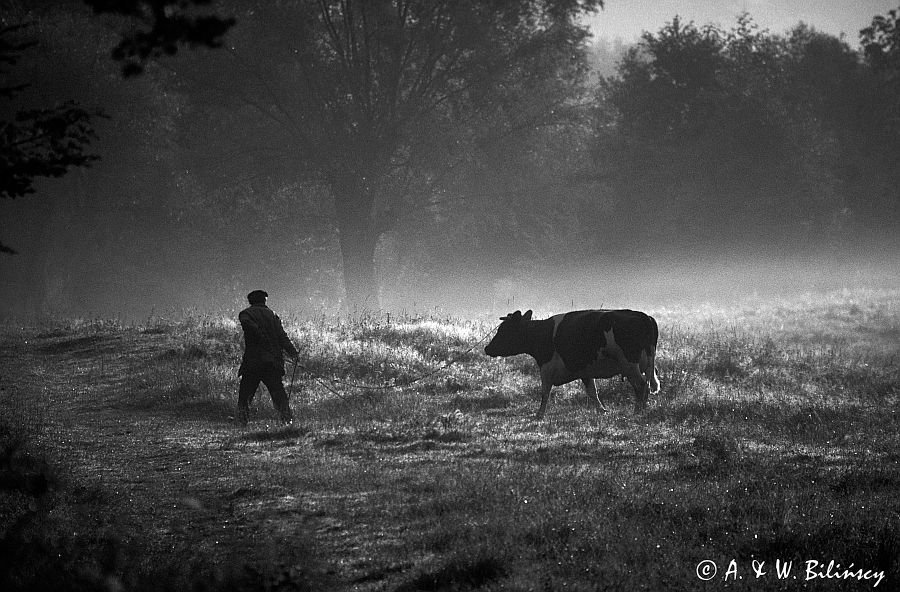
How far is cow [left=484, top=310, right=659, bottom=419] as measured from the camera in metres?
16.6

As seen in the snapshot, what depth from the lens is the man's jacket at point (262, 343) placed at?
15891mm

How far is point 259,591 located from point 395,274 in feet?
171

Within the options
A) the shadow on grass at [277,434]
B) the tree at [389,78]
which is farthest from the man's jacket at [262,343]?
the tree at [389,78]

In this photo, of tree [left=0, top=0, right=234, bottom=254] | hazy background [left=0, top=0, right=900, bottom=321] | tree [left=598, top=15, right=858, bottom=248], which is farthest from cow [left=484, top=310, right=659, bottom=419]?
tree [left=598, top=15, right=858, bottom=248]

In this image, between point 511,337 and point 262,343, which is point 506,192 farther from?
point 262,343

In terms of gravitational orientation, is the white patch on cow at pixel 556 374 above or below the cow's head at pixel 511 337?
below

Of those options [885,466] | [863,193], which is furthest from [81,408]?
[863,193]

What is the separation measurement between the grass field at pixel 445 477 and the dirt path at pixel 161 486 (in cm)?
Answer: 4

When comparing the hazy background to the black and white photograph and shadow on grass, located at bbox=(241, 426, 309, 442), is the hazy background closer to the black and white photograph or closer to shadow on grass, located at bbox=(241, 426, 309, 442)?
the black and white photograph

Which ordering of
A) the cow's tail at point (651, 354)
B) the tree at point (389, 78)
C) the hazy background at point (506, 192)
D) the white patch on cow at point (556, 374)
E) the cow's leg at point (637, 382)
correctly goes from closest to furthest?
the cow's leg at point (637, 382) → the cow's tail at point (651, 354) → the white patch on cow at point (556, 374) → the tree at point (389, 78) → the hazy background at point (506, 192)

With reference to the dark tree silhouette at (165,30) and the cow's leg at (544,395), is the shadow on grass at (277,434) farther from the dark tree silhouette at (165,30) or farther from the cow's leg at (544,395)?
the dark tree silhouette at (165,30)

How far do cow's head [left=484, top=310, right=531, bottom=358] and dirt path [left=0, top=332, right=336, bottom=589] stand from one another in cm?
571

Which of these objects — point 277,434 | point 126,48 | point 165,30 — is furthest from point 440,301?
point 165,30

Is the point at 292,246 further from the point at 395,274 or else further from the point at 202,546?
the point at 202,546
